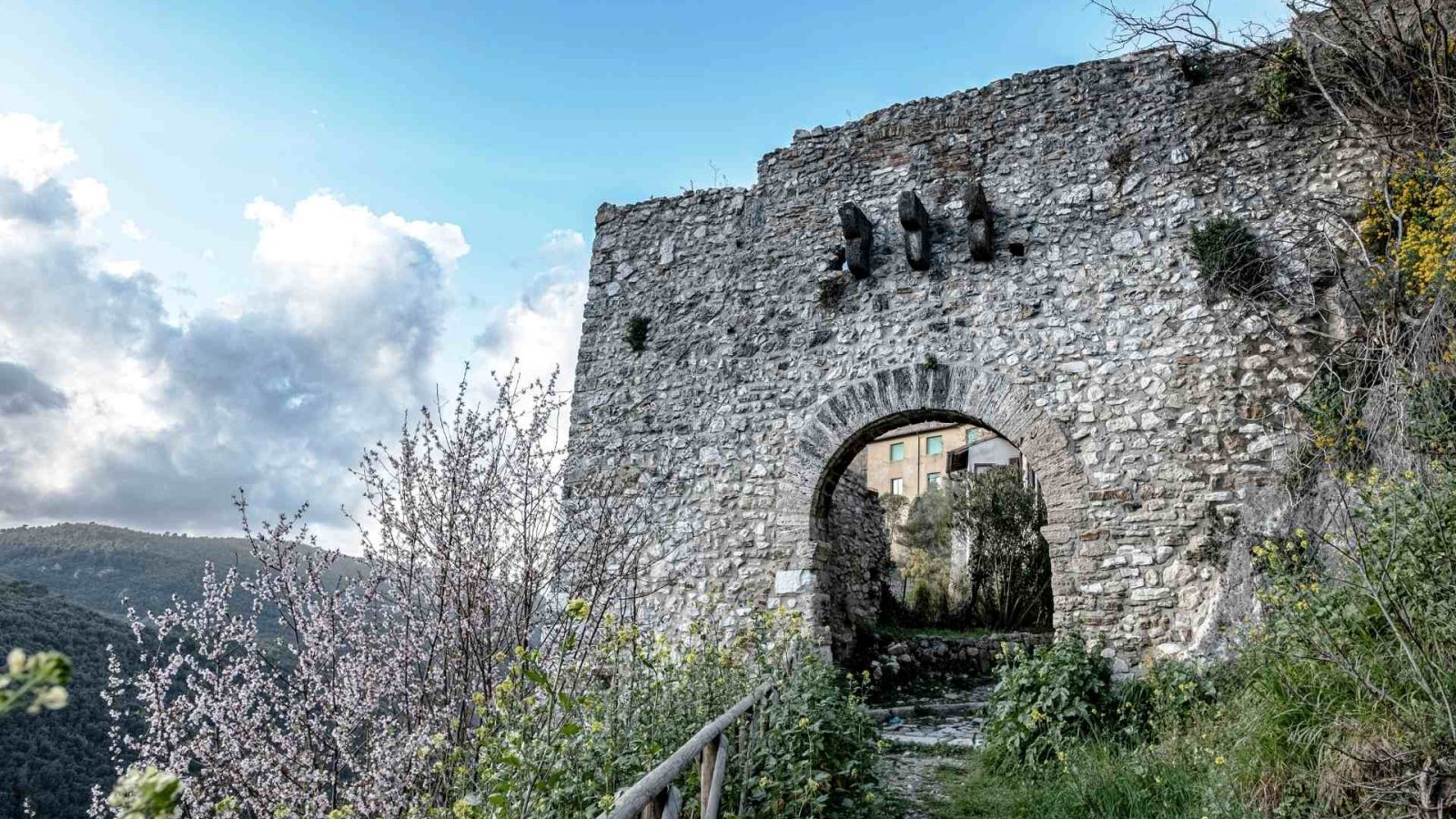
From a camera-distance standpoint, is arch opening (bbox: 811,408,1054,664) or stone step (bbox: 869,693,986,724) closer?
stone step (bbox: 869,693,986,724)

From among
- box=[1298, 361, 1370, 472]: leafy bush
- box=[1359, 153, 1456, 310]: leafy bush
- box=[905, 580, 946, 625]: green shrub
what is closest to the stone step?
box=[1298, 361, 1370, 472]: leafy bush

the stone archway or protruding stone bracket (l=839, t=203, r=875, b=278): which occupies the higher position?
protruding stone bracket (l=839, t=203, r=875, b=278)

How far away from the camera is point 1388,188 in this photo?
6.52 metres

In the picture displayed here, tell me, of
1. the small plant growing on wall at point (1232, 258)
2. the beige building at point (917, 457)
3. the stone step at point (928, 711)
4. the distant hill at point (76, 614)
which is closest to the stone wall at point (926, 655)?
the stone step at point (928, 711)

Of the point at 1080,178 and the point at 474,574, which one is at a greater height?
the point at 1080,178

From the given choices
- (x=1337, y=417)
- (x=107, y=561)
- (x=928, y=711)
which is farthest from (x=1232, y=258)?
(x=107, y=561)

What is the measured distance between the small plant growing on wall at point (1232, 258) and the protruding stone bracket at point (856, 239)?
2.64m

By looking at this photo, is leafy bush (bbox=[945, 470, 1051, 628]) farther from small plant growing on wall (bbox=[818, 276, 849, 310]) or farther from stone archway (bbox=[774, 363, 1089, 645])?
small plant growing on wall (bbox=[818, 276, 849, 310])

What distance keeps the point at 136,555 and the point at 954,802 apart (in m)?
18.5

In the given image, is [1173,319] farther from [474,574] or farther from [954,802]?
[474,574]

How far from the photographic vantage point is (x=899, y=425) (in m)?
7.91

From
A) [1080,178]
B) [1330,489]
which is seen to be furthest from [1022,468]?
[1330,489]

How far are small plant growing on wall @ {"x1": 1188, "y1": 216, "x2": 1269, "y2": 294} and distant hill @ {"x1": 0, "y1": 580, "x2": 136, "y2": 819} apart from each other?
9.05 meters

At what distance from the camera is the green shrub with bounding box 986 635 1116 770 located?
5.16 metres
